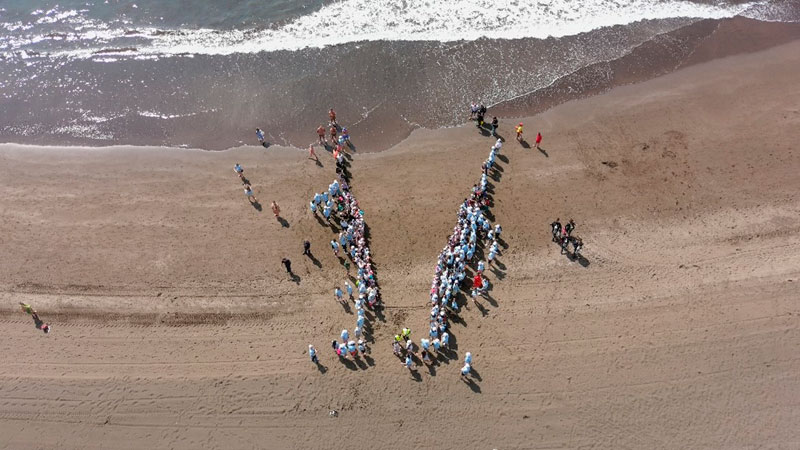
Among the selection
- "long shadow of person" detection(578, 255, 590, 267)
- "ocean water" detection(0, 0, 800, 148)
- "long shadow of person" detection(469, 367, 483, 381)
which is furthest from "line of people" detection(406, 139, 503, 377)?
"ocean water" detection(0, 0, 800, 148)

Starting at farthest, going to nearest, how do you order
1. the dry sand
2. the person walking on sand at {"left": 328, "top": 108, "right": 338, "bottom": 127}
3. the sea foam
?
the sea foam → the person walking on sand at {"left": 328, "top": 108, "right": 338, "bottom": 127} → the dry sand

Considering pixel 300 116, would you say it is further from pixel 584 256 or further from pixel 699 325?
pixel 699 325

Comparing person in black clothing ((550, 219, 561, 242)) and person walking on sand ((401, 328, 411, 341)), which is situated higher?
person in black clothing ((550, 219, 561, 242))

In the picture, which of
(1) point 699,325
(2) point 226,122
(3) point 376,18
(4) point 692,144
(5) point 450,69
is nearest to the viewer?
(1) point 699,325

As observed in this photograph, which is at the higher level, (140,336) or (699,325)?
(699,325)

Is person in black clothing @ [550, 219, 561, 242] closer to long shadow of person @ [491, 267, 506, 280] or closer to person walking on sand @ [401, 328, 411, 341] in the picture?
long shadow of person @ [491, 267, 506, 280]

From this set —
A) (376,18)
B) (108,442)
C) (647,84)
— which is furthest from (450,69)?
(108,442)
